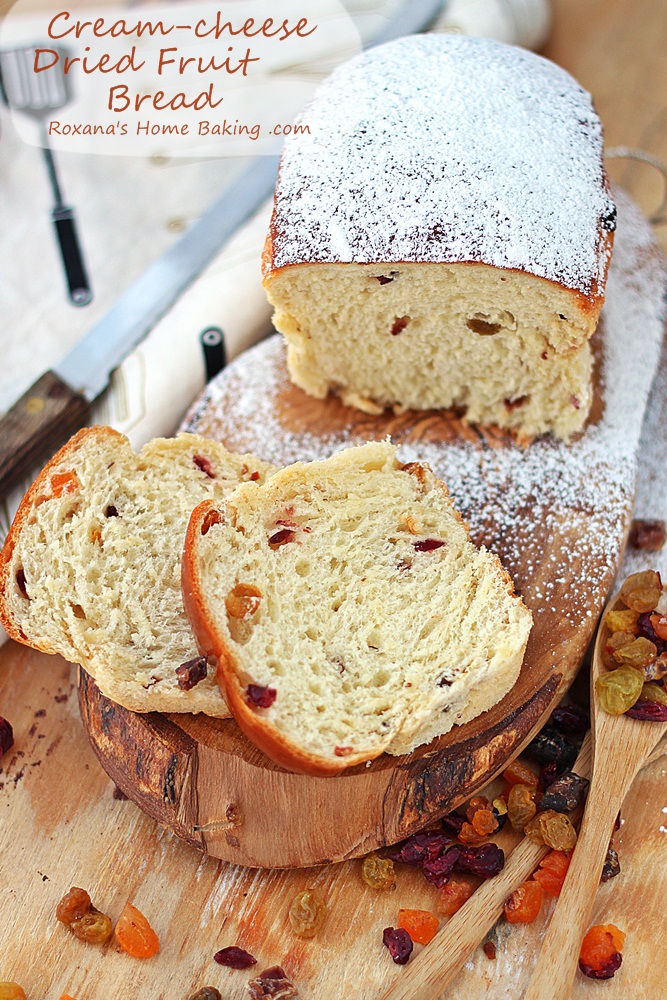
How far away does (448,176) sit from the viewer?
9.26 feet

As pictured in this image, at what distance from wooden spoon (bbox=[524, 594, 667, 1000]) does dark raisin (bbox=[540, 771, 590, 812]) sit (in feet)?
0.12

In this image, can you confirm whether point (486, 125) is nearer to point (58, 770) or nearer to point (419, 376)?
point (419, 376)

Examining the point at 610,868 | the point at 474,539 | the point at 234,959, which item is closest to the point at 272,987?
the point at 234,959

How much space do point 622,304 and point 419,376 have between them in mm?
885

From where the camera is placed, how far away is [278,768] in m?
2.34

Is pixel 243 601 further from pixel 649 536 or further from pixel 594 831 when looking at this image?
pixel 649 536

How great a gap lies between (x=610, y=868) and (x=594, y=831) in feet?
0.40

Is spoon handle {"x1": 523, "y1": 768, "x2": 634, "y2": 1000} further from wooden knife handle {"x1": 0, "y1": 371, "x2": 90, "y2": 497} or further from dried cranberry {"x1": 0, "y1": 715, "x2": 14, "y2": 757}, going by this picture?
wooden knife handle {"x1": 0, "y1": 371, "x2": 90, "y2": 497}

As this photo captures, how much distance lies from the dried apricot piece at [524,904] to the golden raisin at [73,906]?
42.6 inches

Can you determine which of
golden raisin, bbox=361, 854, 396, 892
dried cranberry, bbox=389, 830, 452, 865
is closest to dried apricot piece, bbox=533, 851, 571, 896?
dried cranberry, bbox=389, 830, 452, 865

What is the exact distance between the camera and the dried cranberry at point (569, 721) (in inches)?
108

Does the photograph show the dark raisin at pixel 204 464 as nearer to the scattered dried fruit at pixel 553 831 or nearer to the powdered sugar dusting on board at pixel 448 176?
the powdered sugar dusting on board at pixel 448 176

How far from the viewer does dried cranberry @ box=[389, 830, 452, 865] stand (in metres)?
2.46

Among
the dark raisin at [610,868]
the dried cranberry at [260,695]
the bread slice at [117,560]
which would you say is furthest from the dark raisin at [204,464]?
the dark raisin at [610,868]
